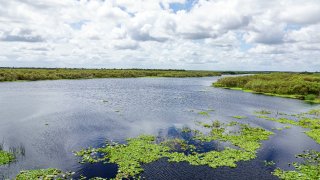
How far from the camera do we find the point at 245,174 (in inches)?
1016

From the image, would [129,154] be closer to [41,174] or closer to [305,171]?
[41,174]

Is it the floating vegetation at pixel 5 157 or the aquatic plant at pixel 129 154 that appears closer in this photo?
the aquatic plant at pixel 129 154

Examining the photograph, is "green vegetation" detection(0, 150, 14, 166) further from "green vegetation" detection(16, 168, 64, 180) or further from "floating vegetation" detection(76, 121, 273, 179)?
"floating vegetation" detection(76, 121, 273, 179)

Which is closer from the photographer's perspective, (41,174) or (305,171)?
(41,174)

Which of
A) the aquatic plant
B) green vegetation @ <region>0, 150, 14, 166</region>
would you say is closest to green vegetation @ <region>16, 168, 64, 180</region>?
the aquatic plant

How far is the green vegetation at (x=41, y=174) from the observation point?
2336 centimetres

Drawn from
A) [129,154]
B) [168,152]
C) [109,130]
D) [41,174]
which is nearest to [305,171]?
[168,152]

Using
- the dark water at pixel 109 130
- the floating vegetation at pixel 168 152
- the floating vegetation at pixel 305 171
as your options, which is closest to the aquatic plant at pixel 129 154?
the floating vegetation at pixel 168 152

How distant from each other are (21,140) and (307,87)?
79935 mm

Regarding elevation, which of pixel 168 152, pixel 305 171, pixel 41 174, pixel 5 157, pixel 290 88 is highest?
pixel 290 88

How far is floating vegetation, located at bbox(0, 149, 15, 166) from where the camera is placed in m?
26.8

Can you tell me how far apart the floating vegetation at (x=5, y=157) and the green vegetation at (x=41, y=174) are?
3.64 m

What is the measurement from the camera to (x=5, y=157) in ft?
90.9

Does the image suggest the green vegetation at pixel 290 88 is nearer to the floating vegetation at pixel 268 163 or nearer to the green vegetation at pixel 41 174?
the floating vegetation at pixel 268 163
